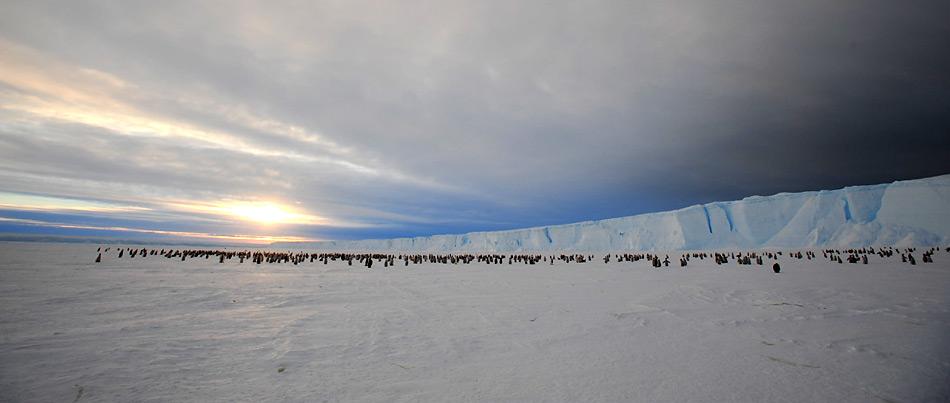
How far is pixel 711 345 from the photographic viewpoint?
4168mm

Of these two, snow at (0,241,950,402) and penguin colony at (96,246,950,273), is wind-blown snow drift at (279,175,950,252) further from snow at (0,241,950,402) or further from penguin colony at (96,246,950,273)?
snow at (0,241,950,402)

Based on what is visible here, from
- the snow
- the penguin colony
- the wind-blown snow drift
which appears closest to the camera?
the snow

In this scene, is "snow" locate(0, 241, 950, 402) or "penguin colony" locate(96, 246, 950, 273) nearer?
"snow" locate(0, 241, 950, 402)

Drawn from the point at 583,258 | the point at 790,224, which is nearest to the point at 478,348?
the point at 583,258

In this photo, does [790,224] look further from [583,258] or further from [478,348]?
[478,348]

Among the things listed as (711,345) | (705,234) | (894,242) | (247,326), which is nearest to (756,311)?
(711,345)

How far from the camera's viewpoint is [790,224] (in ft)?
211

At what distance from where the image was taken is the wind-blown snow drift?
53.4m

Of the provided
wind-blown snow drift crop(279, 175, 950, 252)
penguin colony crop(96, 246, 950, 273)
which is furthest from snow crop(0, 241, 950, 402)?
wind-blown snow drift crop(279, 175, 950, 252)

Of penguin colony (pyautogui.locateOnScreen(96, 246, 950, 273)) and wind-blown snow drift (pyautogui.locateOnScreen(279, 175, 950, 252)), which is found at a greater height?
wind-blown snow drift (pyautogui.locateOnScreen(279, 175, 950, 252))

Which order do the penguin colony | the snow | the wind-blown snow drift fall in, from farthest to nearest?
the wind-blown snow drift < the penguin colony < the snow

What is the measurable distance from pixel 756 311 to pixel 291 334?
7.14m

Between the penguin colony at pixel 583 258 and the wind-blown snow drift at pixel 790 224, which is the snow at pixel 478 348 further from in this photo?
the wind-blown snow drift at pixel 790 224

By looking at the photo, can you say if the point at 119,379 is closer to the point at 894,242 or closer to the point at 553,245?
the point at 894,242
